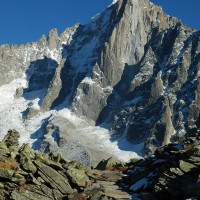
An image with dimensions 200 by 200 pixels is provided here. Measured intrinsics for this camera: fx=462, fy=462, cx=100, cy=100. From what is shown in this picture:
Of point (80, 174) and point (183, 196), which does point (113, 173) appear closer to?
point (80, 174)

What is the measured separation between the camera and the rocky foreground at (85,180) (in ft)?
124

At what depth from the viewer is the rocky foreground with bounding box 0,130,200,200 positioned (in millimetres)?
37938

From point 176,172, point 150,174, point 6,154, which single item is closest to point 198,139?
point 150,174

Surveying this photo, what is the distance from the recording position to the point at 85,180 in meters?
42.6

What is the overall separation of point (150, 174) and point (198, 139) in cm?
893

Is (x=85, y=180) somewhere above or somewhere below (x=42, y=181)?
above

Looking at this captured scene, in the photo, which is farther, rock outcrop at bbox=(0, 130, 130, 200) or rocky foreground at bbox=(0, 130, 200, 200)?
rock outcrop at bbox=(0, 130, 130, 200)

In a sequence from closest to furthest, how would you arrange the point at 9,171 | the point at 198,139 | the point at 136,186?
1. the point at 9,171
2. the point at 136,186
3. the point at 198,139

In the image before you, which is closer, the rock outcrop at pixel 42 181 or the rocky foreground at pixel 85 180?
the rocky foreground at pixel 85 180

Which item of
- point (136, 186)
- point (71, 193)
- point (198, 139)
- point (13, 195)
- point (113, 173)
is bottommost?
point (13, 195)

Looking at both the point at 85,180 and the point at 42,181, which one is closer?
the point at 42,181

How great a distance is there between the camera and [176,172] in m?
38.7

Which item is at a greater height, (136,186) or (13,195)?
(136,186)

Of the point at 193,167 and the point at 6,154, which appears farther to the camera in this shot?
the point at 6,154
